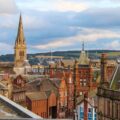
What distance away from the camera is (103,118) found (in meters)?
43.3

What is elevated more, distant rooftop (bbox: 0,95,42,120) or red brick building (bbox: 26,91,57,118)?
distant rooftop (bbox: 0,95,42,120)

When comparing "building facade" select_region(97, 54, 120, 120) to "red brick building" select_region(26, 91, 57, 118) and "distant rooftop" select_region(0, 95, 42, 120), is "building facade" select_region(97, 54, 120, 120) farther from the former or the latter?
"red brick building" select_region(26, 91, 57, 118)

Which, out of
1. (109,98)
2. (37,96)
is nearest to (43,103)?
(37,96)

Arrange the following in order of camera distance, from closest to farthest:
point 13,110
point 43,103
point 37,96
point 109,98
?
point 13,110 < point 109,98 < point 37,96 < point 43,103

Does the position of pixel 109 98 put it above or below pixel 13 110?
below

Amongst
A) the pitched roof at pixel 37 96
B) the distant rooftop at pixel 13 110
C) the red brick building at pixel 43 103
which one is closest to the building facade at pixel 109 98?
the distant rooftop at pixel 13 110

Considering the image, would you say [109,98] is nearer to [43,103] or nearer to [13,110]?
[13,110]

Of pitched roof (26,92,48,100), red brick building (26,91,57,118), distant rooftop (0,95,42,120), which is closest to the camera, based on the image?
distant rooftop (0,95,42,120)

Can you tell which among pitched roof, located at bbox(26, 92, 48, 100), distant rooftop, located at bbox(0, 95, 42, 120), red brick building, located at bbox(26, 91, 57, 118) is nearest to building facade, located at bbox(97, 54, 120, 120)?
Result: distant rooftop, located at bbox(0, 95, 42, 120)

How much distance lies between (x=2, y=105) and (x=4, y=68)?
179 metres

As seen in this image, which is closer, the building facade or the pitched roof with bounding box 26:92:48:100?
the building facade

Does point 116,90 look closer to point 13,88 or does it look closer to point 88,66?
point 13,88

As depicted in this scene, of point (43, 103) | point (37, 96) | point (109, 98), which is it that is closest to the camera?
point (109, 98)

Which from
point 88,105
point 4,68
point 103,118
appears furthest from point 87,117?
point 4,68
